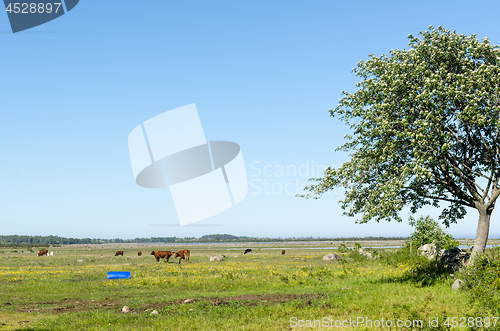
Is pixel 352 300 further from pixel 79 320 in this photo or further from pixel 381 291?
pixel 79 320

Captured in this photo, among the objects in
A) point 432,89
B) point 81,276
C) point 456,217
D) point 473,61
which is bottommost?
point 81,276

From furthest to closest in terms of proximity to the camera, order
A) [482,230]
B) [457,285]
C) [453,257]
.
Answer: [453,257] → [482,230] → [457,285]

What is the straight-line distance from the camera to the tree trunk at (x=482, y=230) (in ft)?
71.7

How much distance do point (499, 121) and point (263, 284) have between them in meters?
19.2

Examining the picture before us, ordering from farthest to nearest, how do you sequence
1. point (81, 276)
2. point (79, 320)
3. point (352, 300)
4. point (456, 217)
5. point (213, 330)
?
point (81, 276), point (456, 217), point (352, 300), point (79, 320), point (213, 330)

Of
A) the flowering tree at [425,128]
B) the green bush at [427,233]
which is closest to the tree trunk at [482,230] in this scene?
the flowering tree at [425,128]

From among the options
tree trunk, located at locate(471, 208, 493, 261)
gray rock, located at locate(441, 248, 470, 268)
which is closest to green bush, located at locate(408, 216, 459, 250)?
gray rock, located at locate(441, 248, 470, 268)

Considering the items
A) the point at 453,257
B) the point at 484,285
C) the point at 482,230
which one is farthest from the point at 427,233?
the point at 484,285

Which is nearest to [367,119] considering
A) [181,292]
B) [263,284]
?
[263,284]

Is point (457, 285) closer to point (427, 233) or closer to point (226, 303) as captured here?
point (226, 303)

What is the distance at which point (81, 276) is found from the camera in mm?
38219

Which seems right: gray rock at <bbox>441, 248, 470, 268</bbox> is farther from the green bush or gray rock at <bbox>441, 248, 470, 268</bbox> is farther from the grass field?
the green bush

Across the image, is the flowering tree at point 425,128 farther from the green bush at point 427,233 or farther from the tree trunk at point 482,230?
the green bush at point 427,233

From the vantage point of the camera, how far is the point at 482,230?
72.7ft
